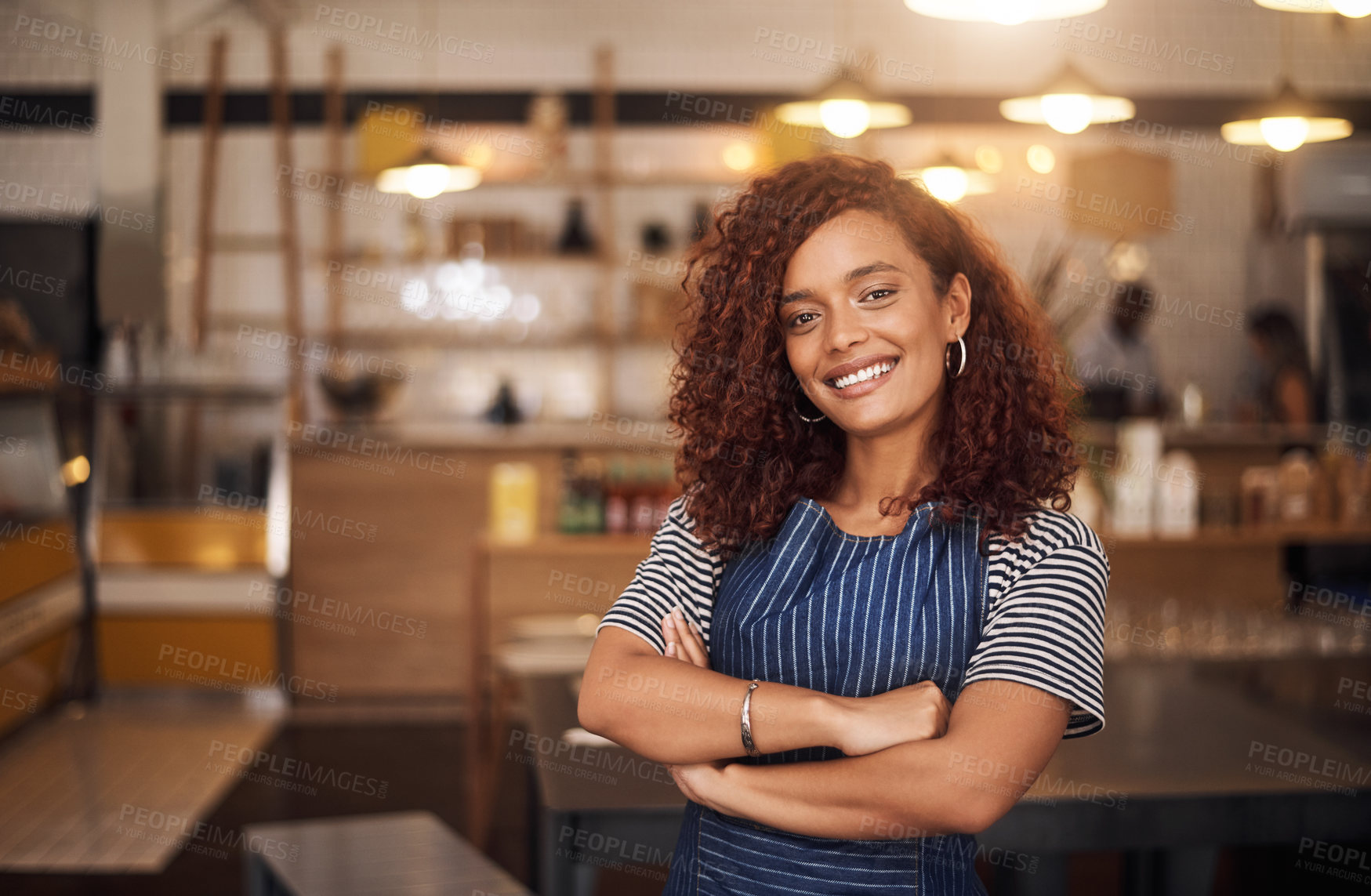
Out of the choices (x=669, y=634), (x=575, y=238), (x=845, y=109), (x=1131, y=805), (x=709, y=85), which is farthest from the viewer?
(x=709, y=85)

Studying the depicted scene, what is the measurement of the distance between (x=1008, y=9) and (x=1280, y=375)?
4.61 meters

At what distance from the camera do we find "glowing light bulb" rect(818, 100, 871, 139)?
446 cm

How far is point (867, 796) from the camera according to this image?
4.23 feet

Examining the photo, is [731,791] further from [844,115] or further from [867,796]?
[844,115]

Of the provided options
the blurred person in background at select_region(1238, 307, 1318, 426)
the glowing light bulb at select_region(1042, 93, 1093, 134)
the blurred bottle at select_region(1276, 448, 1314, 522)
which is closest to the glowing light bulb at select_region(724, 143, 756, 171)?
the glowing light bulb at select_region(1042, 93, 1093, 134)

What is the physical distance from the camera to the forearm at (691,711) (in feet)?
4.32

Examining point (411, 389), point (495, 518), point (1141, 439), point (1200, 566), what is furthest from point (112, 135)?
point (1200, 566)

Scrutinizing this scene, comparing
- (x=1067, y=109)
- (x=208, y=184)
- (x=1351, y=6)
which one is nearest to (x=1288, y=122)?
(x=1067, y=109)

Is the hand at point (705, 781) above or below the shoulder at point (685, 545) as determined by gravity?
below

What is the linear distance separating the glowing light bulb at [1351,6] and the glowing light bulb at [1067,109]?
1467 millimetres

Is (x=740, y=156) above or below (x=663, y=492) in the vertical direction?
above

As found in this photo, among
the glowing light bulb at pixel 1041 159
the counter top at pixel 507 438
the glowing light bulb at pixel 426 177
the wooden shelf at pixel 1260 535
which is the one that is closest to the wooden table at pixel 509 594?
the counter top at pixel 507 438

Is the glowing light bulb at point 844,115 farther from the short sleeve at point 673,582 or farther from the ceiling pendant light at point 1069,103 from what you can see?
the short sleeve at point 673,582

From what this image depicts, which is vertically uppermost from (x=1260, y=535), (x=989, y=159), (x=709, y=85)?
(x=709, y=85)
